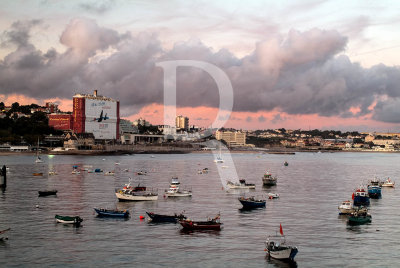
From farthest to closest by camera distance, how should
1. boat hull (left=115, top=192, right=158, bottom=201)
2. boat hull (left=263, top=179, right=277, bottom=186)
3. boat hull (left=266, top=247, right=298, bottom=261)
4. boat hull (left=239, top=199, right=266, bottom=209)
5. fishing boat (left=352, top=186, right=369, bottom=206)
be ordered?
boat hull (left=263, top=179, right=277, bottom=186)
fishing boat (left=352, top=186, right=369, bottom=206)
boat hull (left=115, top=192, right=158, bottom=201)
boat hull (left=239, top=199, right=266, bottom=209)
boat hull (left=266, top=247, right=298, bottom=261)

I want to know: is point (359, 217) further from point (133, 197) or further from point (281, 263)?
point (133, 197)

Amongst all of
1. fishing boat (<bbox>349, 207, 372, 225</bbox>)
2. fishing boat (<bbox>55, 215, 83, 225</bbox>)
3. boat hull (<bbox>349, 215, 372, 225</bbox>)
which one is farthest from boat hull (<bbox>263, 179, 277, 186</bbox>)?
fishing boat (<bbox>55, 215, 83, 225</bbox>)

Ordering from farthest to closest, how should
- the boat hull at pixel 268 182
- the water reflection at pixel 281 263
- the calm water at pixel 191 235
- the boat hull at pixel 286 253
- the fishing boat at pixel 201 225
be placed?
the boat hull at pixel 268 182 → the fishing boat at pixel 201 225 → the calm water at pixel 191 235 → the boat hull at pixel 286 253 → the water reflection at pixel 281 263

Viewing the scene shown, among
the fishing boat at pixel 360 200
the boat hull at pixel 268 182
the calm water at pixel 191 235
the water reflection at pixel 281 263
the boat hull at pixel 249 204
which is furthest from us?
the boat hull at pixel 268 182

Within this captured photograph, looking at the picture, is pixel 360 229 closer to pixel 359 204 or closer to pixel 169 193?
pixel 359 204

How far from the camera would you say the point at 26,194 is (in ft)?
205

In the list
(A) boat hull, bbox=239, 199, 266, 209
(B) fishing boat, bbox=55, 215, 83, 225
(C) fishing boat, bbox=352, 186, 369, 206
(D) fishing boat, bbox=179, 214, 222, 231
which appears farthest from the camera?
(C) fishing boat, bbox=352, 186, 369, 206

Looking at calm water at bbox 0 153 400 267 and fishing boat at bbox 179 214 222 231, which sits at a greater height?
fishing boat at bbox 179 214 222 231

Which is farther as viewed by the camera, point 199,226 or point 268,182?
point 268,182

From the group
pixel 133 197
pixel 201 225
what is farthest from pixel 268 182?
pixel 201 225

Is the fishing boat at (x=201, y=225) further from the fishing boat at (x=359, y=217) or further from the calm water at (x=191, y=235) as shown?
the fishing boat at (x=359, y=217)

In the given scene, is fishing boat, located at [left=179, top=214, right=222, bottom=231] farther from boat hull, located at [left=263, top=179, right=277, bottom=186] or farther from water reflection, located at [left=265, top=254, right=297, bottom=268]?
boat hull, located at [left=263, top=179, right=277, bottom=186]

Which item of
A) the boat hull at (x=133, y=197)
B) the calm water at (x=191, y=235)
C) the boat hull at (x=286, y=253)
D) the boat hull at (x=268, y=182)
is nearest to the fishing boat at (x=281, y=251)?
the boat hull at (x=286, y=253)

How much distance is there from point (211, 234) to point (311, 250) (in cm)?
848
